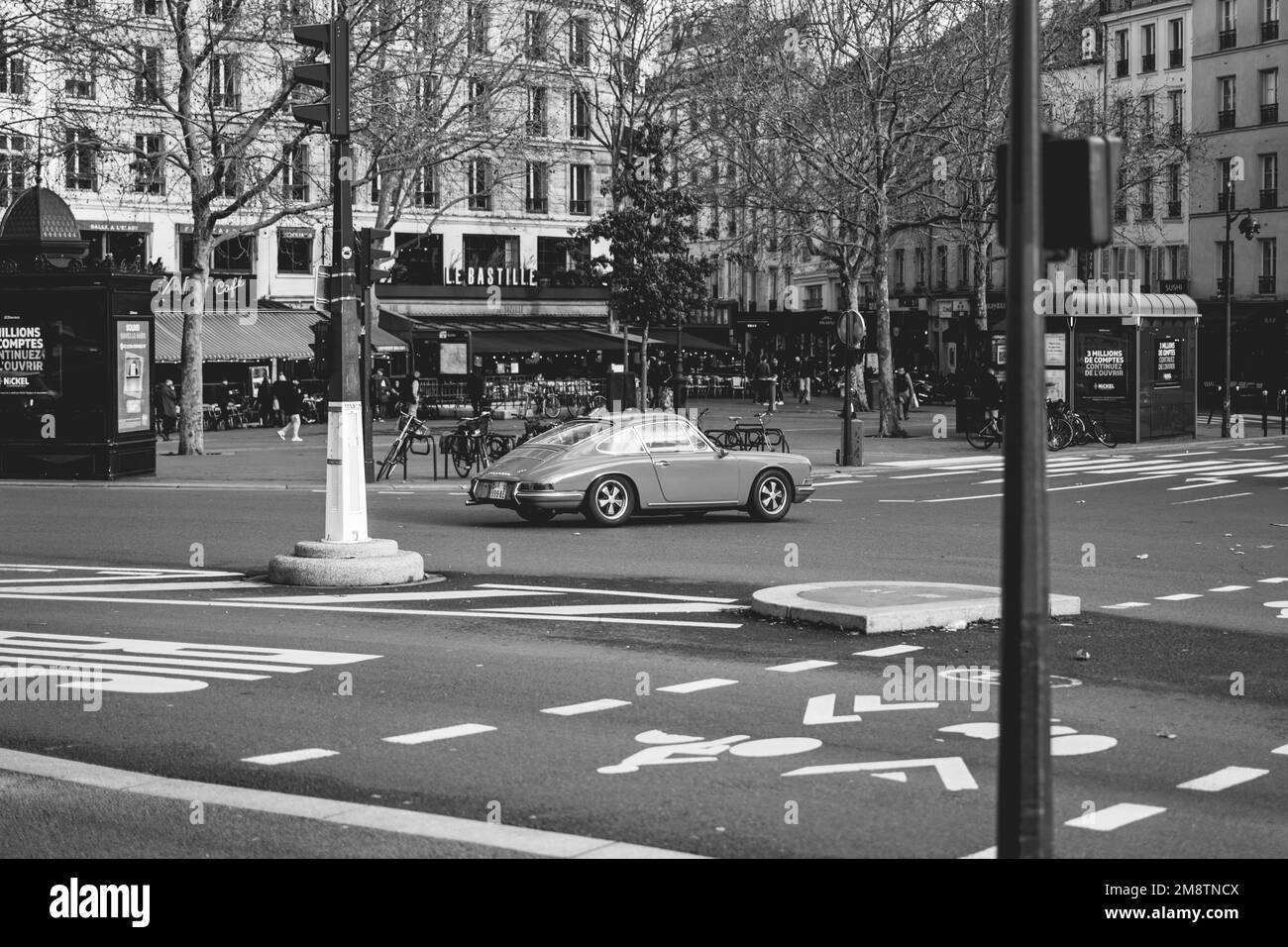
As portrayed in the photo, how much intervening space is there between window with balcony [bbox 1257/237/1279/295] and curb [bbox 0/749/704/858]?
2682 inches

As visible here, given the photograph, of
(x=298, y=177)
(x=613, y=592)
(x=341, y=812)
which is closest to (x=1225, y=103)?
(x=298, y=177)

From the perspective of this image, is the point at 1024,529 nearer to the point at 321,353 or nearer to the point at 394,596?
Result: the point at 394,596

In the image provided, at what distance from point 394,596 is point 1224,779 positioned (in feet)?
26.6

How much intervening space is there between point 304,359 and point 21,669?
4788 centimetres

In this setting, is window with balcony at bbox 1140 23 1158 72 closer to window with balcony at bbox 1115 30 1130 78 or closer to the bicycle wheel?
window with balcony at bbox 1115 30 1130 78

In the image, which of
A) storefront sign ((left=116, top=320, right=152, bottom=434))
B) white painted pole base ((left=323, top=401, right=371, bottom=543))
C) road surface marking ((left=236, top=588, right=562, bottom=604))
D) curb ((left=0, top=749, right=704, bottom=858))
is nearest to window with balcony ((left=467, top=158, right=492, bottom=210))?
storefront sign ((left=116, top=320, right=152, bottom=434))

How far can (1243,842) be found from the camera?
6770 mm

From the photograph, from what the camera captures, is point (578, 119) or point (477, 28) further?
point (578, 119)

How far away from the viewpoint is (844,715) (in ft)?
30.8

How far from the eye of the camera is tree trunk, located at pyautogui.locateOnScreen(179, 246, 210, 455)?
35531 mm

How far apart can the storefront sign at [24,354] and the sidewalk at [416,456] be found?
6.80ft
